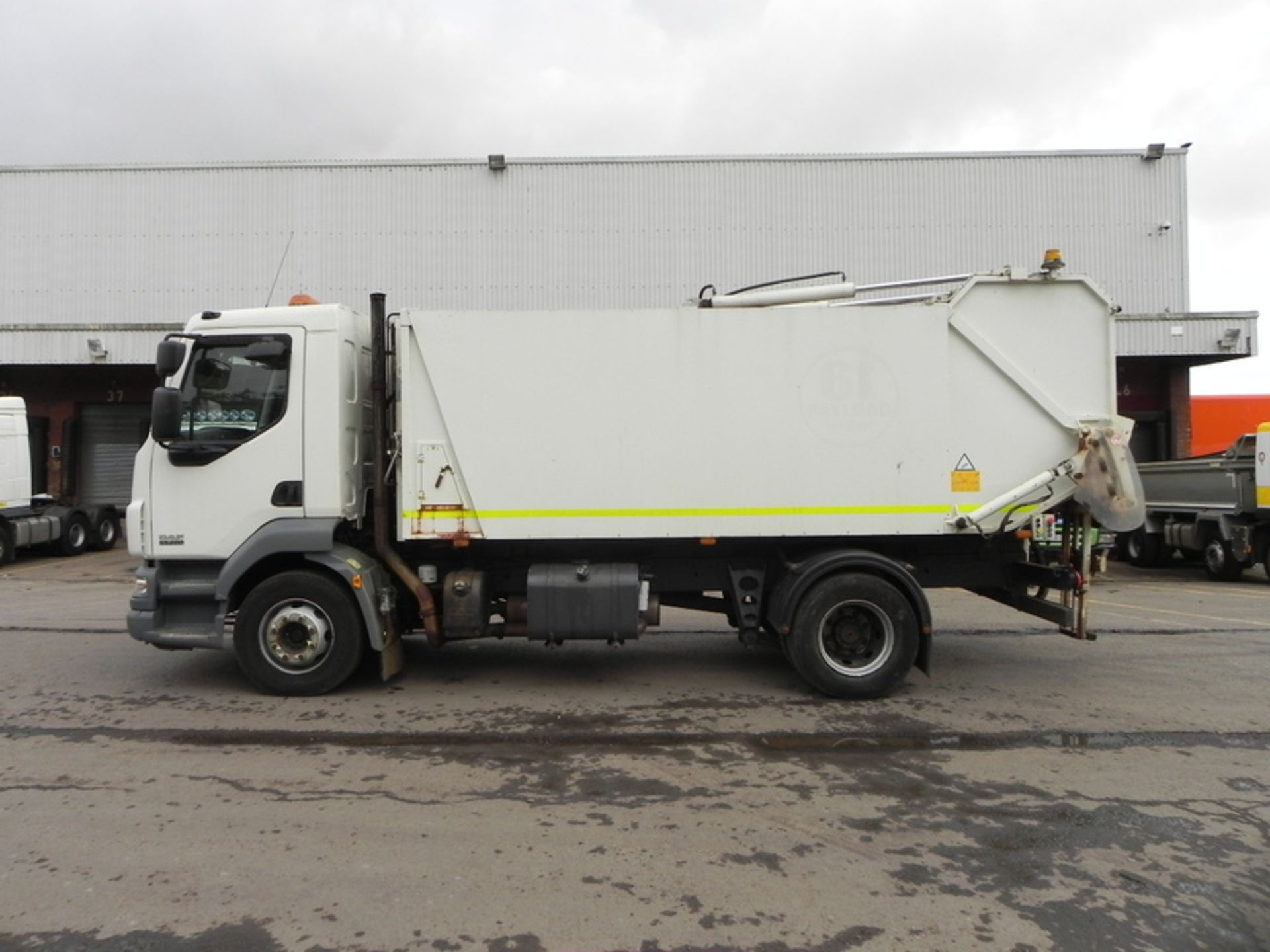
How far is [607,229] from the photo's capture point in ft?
64.1

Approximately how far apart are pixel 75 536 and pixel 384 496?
15360mm

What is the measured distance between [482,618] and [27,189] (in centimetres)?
→ 2129

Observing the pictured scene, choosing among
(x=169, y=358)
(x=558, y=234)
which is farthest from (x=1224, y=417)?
(x=169, y=358)

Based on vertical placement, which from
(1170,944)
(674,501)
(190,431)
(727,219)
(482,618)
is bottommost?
(1170,944)

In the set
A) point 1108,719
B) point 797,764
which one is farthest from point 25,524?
point 1108,719

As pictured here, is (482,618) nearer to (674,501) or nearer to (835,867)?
(674,501)

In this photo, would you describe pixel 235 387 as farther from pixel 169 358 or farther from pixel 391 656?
pixel 391 656

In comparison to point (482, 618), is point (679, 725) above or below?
below

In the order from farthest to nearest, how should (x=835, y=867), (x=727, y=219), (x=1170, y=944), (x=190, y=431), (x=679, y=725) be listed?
(x=727, y=219), (x=190, y=431), (x=679, y=725), (x=835, y=867), (x=1170, y=944)

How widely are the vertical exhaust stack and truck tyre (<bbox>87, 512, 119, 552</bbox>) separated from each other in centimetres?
1562

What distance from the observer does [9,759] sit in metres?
4.99

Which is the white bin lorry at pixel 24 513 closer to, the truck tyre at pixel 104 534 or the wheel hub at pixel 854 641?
the truck tyre at pixel 104 534

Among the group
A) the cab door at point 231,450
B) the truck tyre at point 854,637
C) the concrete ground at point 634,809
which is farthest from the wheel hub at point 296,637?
the truck tyre at point 854,637

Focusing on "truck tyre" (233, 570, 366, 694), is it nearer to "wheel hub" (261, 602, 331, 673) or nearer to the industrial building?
"wheel hub" (261, 602, 331, 673)
